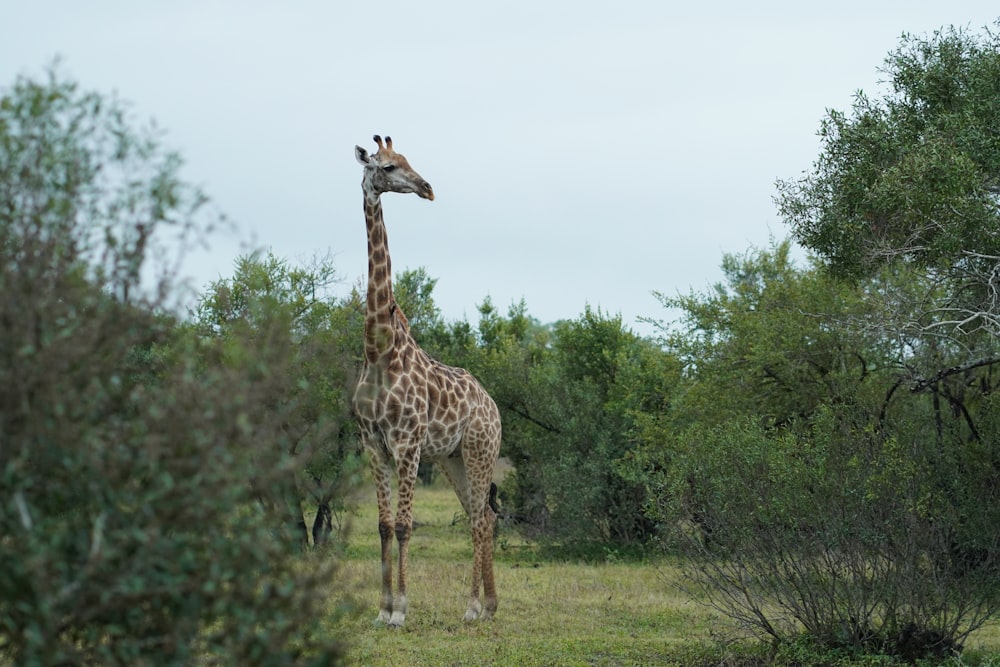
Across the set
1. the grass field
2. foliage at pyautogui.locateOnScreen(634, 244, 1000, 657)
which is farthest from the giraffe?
foliage at pyautogui.locateOnScreen(634, 244, 1000, 657)

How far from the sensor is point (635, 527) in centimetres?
1766

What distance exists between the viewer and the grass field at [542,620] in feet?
32.2

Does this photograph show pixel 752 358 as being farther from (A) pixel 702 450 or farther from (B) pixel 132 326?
(B) pixel 132 326

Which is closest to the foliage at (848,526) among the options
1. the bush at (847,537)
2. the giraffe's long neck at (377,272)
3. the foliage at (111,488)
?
the bush at (847,537)

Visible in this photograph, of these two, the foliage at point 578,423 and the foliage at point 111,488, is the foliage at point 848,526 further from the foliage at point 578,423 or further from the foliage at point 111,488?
the foliage at point 578,423

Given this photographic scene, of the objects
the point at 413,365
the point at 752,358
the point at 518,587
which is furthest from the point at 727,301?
the point at 413,365

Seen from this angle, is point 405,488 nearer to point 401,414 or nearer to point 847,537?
point 401,414

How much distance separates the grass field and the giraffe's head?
3.30 meters

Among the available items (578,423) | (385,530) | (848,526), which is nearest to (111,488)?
(848,526)

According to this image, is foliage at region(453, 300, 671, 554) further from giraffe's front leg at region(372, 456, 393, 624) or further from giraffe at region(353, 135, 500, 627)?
giraffe's front leg at region(372, 456, 393, 624)

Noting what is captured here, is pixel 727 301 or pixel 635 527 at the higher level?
pixel 727 301

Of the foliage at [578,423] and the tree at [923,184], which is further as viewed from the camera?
the foliage at [578,423]

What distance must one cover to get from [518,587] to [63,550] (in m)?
10.5

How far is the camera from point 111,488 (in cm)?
379
